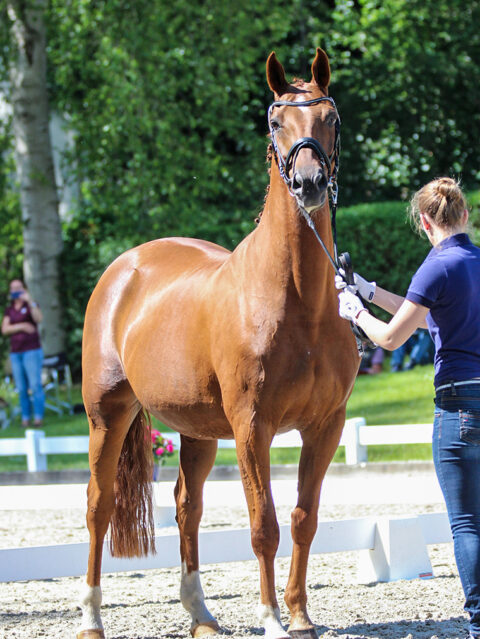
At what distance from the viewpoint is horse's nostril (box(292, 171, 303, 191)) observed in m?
3.36

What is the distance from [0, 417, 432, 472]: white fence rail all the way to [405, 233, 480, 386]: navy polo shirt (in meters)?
3.38

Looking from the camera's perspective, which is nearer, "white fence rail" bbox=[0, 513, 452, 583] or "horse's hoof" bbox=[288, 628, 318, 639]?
"horse's hoof" bbox=[288, 628, 318, 639]

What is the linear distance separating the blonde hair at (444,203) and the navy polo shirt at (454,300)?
3.2 inches

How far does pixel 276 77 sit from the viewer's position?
381 cm

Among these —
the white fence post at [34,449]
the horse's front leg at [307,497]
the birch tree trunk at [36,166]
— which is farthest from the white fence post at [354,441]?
the birch tree trunk at [36,166]

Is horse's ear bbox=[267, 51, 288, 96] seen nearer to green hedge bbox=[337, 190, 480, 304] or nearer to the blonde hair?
the blonde hair

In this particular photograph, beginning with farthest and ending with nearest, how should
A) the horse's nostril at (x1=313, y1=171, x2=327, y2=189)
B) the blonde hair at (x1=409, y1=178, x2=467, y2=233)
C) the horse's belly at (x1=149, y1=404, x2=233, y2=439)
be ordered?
the horse's belly at (x1=149, y1=404, x2=233, y2=439) → the blonde hair at (x1=409, y1=178, x2=467, y2=233) → the horse's nostril at (x1=313, y1=171, x2=327, y2=189)

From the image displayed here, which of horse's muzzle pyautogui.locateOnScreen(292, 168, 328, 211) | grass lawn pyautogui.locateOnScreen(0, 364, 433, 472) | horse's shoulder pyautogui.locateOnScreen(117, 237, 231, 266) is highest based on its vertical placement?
horse's muzzle pyautogui.locateOnScreen(292, 168, 328, 211)

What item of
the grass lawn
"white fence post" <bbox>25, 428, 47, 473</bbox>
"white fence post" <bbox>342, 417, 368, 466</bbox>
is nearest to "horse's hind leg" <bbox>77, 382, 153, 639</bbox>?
"white fence post" <bbox>342, 417, 368, 466</bbox>

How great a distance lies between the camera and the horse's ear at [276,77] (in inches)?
149

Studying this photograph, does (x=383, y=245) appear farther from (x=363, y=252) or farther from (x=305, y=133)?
(x=305, y=133)

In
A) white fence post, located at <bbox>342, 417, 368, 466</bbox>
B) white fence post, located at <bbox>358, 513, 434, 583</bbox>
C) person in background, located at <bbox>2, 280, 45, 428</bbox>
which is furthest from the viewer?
person in background, located at <bbox>2, 280, 45, 428</bbox>

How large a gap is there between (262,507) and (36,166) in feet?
41.5

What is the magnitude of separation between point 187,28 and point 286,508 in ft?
35.0
